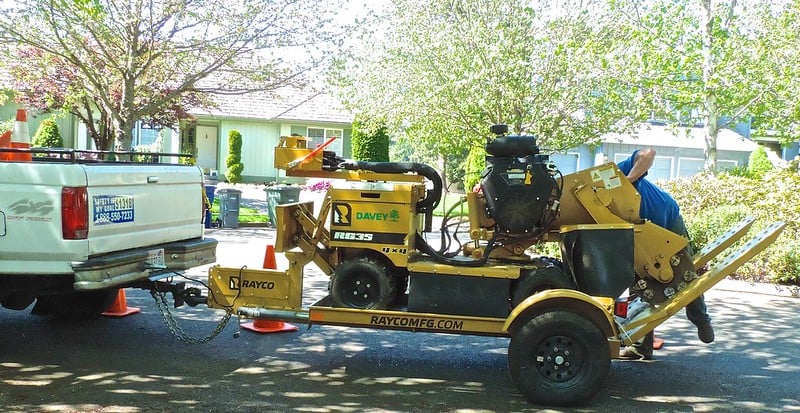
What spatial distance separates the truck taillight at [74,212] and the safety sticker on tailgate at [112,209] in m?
0.11

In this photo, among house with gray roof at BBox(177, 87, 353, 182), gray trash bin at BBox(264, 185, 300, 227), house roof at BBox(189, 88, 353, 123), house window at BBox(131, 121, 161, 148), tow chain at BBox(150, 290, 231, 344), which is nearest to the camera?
tow chain at BBox(150, 290, 231, 344)

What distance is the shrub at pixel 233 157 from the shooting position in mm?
29750

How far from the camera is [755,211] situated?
11844 mm

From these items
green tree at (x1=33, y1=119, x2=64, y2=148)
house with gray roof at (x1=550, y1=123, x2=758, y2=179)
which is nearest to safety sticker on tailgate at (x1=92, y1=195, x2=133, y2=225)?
green tree at (x1=33, y1=119, x2=64, y2=148)

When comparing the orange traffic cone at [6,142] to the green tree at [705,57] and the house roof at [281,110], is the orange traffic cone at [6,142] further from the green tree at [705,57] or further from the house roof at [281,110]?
the house roof at [281,110]

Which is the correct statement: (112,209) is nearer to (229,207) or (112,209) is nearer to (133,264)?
(133,264)

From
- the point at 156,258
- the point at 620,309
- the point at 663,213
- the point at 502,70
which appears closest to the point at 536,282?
the point at 620,309

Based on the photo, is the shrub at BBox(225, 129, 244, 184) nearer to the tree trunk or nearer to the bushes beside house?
the tree trunk

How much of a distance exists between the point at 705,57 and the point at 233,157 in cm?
1926

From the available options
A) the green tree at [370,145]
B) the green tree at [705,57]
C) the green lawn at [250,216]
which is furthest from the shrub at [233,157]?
the green tree at [705,57]

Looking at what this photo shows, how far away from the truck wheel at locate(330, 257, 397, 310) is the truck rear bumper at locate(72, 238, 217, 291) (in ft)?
5.23

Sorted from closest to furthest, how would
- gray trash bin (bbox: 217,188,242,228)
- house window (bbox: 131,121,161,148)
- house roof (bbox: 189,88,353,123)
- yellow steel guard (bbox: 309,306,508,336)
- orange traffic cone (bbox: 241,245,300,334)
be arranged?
yellow steel guard (bbox: 309,306,508,336) < orange traffic cone (bbox: 241,245,300,334) < gray trash bin (bbox: 217,188,242,228) < house roof (bbox: 189,88,353,123) < house window (bbox: 131,121,161,148)

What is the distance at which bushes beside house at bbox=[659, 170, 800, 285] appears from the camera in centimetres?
1070

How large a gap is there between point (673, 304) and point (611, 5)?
10962 millimetres
